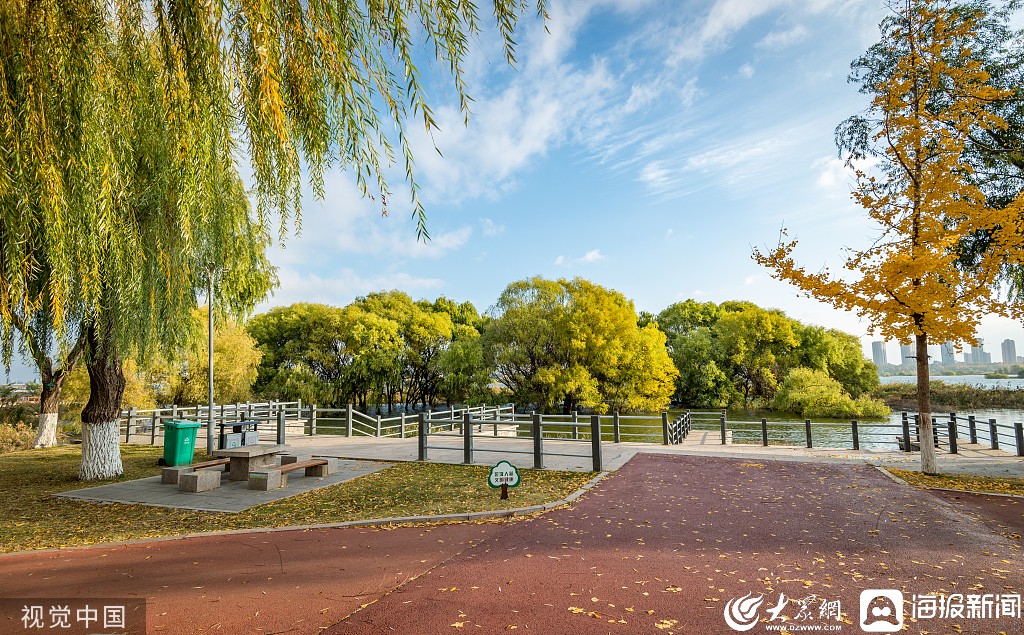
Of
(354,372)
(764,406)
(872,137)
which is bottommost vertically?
(764,406)

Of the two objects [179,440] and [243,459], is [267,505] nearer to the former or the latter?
[243,459]

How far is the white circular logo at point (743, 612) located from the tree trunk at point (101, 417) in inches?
430

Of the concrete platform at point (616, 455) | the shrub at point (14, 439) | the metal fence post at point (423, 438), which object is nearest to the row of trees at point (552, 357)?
the shrub at point (14, 439)

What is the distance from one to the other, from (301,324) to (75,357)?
98.0 feet

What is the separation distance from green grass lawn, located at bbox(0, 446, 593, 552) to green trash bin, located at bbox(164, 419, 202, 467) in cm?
42

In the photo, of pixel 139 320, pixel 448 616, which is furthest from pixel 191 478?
pixel 448 616

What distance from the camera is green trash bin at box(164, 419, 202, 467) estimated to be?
37.1ft

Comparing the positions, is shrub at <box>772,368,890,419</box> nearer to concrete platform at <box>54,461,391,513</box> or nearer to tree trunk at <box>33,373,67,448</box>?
concrete platform at <box>54,461,391,513</box>

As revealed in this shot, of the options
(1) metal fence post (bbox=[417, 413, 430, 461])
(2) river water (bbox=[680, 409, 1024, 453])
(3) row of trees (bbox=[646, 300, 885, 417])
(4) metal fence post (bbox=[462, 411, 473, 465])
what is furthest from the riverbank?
(1) metal fence post (bbox=[417, 413, 430, 461])

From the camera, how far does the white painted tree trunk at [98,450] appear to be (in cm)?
1026

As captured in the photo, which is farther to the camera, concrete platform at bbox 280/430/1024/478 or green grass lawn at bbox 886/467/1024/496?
concrete platform at bbox 280/430/1024/478

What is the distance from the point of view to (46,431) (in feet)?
56.6

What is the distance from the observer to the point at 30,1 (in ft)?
12.9

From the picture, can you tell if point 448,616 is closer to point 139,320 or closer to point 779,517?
point 779,517
